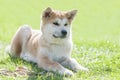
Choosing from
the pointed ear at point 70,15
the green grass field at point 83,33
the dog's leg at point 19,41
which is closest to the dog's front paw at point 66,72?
the green grass field at point 83,33

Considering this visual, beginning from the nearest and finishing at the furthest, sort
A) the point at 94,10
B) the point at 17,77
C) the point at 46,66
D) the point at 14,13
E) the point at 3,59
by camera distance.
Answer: the point at 17,77 < the point at 46,66 < the point at 3,59 < the point at 14,13 < the point at 94,10

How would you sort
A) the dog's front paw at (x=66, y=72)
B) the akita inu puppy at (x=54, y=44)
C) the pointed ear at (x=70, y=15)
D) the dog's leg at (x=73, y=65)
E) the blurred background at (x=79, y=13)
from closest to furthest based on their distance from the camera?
the dog's front paw at (x=66, y=72)
the akita inu puppy at (x=54, y=44)
the dog's leg at (x=73, y=65)
the pointed ear at (x=70, y=15)
the blurred background at (x=79, y=13)

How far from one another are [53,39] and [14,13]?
13406mm

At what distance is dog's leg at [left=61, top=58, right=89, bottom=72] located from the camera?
380 inches

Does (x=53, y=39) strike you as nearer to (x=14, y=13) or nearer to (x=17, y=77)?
(x=17, y=77)

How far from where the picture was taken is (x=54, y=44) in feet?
32.5

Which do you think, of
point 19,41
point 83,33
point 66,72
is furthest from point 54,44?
point 83,33

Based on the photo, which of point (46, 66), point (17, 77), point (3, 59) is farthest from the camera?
point (3, 59)

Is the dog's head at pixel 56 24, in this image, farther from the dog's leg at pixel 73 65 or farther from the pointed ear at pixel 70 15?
the dog's leg at pixel 73 65

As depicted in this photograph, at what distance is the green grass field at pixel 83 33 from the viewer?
9.31 meters

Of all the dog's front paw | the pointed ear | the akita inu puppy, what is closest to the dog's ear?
the akita inu puppy

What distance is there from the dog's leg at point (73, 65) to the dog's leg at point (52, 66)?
35 cm

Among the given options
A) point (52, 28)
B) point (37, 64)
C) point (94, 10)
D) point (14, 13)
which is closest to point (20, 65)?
point (37, 64)

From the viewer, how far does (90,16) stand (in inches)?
945
